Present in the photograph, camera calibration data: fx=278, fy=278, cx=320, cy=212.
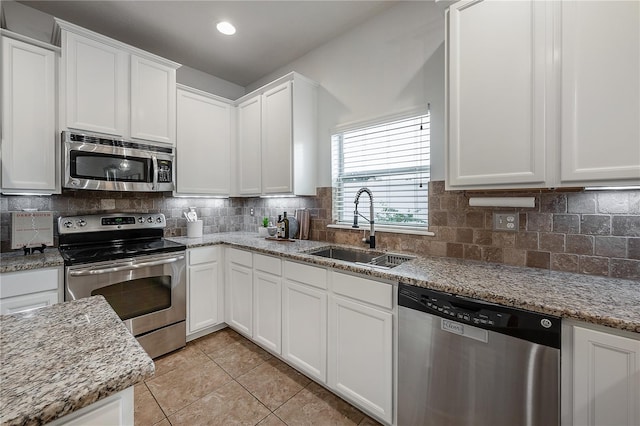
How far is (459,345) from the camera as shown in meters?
1.31

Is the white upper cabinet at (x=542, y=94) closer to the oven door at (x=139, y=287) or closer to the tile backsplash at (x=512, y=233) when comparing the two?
the tile backsplash at (x=512, y=233)

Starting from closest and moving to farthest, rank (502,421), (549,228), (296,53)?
(502,421) < (549,228) < (296,53)

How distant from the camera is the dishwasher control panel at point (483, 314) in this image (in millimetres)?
1105

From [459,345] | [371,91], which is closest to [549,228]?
[459,345]

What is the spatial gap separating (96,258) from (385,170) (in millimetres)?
2303

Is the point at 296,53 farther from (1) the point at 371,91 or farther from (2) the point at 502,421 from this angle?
(2) the point at 502,421

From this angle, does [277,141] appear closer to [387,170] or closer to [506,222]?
[387,170]

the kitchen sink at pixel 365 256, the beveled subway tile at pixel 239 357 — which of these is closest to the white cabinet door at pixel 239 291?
the beveled subway tile at pixel 239 357

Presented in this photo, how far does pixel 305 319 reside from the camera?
202 cm

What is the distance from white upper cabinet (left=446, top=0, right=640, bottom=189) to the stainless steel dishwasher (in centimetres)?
70

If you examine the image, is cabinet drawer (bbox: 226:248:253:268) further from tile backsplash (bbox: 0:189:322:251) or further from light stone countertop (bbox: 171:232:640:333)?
light stone countertop (bbox: 171:232:640:333)

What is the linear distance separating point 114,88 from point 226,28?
110cm

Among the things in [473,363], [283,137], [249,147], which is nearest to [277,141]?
[283,137]

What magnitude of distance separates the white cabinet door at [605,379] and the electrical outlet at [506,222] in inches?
30.5
